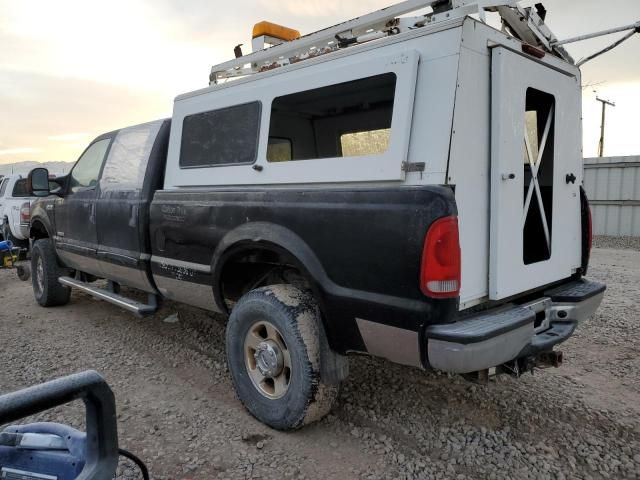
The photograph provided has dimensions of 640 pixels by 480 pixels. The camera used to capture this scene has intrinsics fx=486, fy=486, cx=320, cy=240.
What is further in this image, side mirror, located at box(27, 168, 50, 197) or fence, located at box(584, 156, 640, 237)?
fence, located at box(584, 156, 640, 237)

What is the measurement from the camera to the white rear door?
268 centimetres

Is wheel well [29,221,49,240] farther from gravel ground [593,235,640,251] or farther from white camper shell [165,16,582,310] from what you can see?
gravel ground [593,235,640,251]

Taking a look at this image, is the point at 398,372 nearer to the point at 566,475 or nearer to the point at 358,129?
the point at 566,475

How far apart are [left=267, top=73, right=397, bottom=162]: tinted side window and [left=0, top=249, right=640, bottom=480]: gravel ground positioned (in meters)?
1.74

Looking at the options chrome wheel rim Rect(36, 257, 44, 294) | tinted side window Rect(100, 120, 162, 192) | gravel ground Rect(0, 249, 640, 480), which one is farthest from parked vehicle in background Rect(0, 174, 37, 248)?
tinted side window Rect(100, 120, 162, 192)

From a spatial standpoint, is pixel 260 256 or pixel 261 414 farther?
pixel 260 256

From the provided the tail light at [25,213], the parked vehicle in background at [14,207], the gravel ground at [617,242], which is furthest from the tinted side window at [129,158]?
the gravel ground at [617,242]

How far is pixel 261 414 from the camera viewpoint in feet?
10.3

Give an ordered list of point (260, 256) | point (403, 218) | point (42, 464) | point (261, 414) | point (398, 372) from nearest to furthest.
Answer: point (42, 464) → point (403, 218) → point (261, 414) → point (260, 256) → point (398, 372)

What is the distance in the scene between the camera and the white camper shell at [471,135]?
2.47m

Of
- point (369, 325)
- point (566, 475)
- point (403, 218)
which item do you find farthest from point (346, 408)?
point (403, 218)

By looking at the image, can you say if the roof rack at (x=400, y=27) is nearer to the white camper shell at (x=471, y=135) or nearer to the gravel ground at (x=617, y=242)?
the white camper shell at (x=471, y=135)

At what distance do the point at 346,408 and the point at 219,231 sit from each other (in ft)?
4.96

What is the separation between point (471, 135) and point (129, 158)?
3238 millimetres
